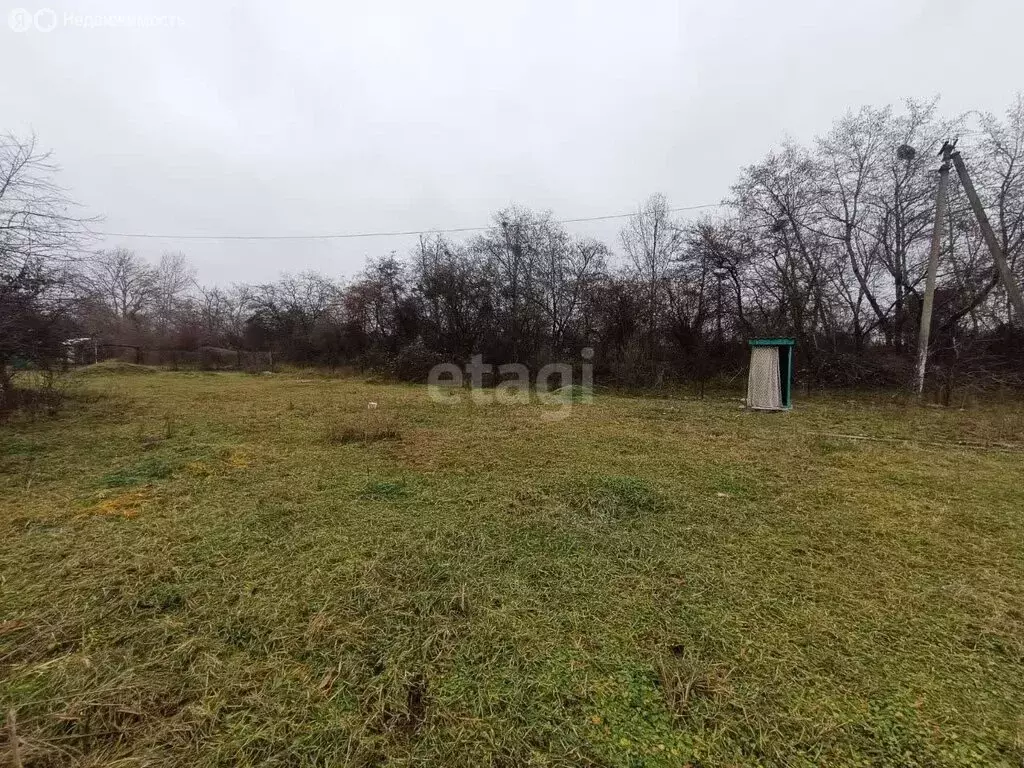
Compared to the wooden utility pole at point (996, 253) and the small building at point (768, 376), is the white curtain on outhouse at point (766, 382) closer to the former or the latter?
the small building at point (768, 376)

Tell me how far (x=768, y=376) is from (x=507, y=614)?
28.0 feet

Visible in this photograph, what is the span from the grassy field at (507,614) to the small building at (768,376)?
419 centimetres

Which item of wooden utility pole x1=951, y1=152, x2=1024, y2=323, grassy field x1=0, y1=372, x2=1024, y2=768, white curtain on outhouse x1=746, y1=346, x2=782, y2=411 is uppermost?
wooden utility pole x1=951, y1=152, x2=1024, y2=323

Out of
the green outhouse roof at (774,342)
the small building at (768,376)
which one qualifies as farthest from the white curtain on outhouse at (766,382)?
the green outhouse roof at (774,342)

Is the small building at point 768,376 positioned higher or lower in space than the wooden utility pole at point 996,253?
lower

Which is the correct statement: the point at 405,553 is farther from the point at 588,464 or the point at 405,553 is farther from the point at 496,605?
the point at 588,464

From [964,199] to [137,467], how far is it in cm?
1686

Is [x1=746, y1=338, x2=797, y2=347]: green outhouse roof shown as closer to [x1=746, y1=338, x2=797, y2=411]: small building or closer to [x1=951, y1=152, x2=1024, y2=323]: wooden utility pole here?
[x1=746, y1=338, x2=797, y2=411]: small building

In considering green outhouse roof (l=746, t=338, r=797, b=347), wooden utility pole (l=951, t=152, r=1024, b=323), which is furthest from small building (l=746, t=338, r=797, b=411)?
wooden utility pole (l=951, t=152, r=1024, b=323)

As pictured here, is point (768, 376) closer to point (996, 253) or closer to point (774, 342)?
point (774, 342)

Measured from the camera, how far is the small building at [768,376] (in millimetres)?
8312

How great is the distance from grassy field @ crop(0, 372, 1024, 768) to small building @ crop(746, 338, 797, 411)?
4.19 m

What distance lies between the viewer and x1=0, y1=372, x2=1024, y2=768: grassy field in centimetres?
124

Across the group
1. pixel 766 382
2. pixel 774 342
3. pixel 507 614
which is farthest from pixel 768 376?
pixel 507 614
